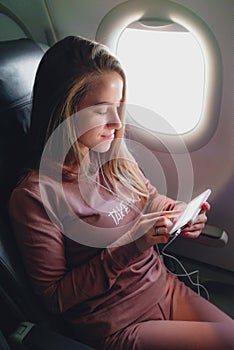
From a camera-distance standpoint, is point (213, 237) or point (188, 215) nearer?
point (188, 215)

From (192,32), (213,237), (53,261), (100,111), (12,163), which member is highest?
(192,32)

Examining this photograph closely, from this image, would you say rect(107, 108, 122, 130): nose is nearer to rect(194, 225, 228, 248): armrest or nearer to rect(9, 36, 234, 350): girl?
rect(9, 36, 234, 350): girl

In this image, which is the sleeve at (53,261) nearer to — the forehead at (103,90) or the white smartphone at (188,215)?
the white smartphone at (188,215)

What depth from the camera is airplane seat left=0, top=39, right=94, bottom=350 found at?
0.83 metres

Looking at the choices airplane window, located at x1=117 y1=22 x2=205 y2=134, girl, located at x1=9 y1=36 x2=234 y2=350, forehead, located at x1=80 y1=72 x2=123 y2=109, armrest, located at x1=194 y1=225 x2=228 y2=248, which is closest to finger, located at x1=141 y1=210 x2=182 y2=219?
girl, located at x1=9 y1=36 x2=234 y2=350

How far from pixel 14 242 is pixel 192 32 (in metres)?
0.75

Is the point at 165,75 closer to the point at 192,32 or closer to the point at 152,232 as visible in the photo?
the point at 192,32

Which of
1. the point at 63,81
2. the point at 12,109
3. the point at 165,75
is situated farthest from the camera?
the point at 165,75

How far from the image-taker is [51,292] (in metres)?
0.85

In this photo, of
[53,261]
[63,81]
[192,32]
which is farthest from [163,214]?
[192,32]

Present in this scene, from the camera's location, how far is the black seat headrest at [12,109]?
35.4 inches

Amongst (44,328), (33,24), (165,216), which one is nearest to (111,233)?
(165,216)

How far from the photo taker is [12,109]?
0.92 metres

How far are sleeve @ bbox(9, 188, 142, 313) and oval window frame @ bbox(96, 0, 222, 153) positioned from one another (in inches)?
20.8
